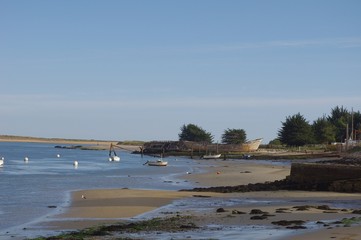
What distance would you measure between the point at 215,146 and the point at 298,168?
82.8m

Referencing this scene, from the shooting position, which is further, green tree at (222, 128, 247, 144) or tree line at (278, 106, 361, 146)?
green tree at (222, 128, 247, 144)

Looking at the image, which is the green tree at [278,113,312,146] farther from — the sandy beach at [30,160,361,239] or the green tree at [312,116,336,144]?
the sandy beach at [30,160,361,239]

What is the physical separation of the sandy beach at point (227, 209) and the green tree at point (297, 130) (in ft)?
237

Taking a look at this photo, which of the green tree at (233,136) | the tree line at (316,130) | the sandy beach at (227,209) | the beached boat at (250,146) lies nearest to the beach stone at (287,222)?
the sandy beach at (227,209)

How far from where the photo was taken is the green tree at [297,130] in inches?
4129

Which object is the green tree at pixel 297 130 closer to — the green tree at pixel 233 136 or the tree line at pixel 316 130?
the tree line at pixel 316 130

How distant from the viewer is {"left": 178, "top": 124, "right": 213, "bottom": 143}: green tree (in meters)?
143

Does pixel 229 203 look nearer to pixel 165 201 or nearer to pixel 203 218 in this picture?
pixel 165 201

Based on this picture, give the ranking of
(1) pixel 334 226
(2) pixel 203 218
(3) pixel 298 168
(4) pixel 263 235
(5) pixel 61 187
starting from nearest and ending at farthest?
(4) pixel 263 235, (1) pixel 334 226, (2) pixel 203 218, (3) pixel 298 168, (5) pixel 61 187

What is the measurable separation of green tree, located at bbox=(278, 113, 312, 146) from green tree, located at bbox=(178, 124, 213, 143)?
3416cm

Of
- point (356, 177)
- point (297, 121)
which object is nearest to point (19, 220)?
point (356, 177)

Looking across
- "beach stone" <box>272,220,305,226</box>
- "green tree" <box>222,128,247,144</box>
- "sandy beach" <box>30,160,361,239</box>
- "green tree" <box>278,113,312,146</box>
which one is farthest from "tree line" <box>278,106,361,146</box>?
"beach stone" <box>272,220,305,226</box>

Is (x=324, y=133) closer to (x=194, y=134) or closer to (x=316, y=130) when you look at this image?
(x=316, y=130)

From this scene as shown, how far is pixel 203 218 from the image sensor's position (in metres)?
21.0
